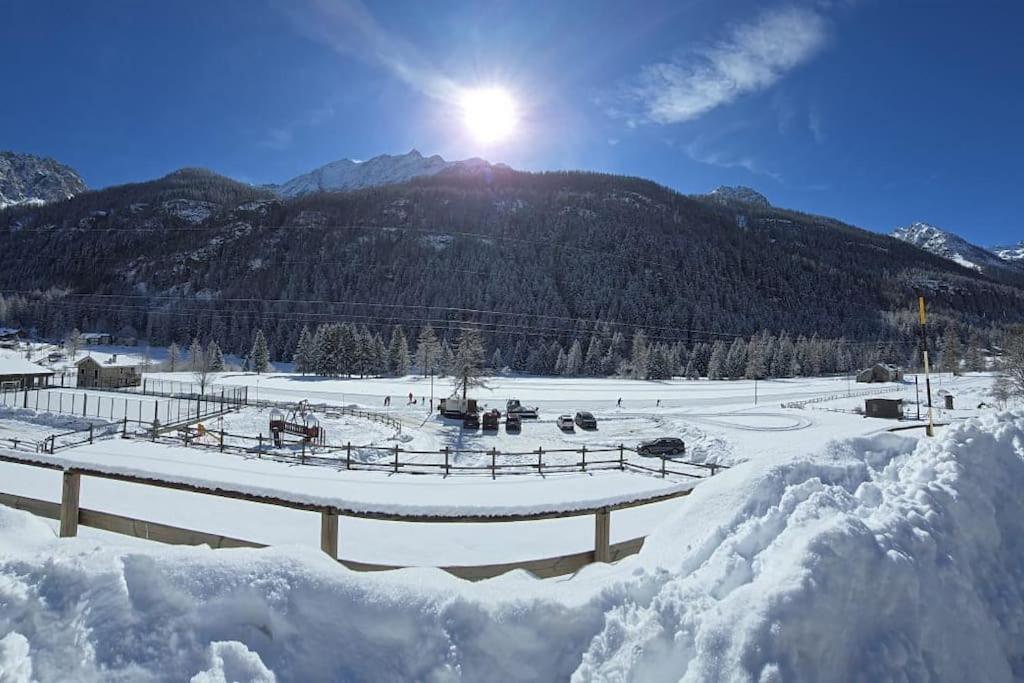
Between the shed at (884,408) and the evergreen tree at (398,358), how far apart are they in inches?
2344

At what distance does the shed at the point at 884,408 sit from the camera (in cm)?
4019

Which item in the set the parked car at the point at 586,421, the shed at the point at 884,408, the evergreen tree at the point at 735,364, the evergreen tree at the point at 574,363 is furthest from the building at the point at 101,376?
the evergreen tree at the point at 735,364

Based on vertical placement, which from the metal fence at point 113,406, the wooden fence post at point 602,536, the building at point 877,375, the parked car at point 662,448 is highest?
the building at point 877,375

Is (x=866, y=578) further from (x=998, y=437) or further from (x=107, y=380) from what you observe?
(x=107, y=380)

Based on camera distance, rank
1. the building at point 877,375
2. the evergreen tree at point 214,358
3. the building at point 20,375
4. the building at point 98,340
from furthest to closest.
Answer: the building at point 98,340 → the evergreen tree at point 214,358 → the building at point 877,375 → the building at point 20,375

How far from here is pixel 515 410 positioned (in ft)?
136

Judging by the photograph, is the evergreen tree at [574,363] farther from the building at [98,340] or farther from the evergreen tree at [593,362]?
the building at [98,340]

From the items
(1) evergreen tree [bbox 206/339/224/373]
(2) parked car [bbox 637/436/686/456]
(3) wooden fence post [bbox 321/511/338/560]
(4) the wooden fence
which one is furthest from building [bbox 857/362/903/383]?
(1) evergreen tree [bbox 206/339/224/373]

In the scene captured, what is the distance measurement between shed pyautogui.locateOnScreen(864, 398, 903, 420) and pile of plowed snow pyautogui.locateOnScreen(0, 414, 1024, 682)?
44495 mm

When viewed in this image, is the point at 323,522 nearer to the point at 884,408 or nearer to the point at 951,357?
the point at 884,408

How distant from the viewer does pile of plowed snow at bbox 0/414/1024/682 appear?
226cm

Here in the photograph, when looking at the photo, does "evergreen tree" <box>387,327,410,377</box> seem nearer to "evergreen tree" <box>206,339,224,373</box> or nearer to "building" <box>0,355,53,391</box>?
Result: "evergreen tree" <box>206,339,224,373</box>

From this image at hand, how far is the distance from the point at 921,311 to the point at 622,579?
14958 millimetres

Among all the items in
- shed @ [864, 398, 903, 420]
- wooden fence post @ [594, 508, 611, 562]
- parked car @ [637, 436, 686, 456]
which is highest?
wooden fence post @ [594, 508, 611, 562]
